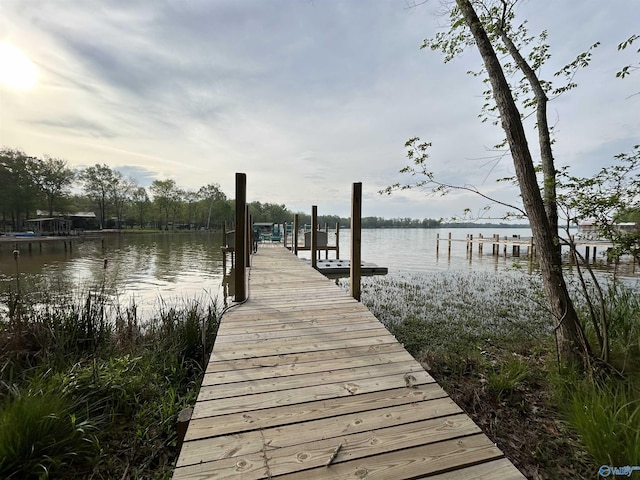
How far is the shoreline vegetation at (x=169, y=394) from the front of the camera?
6.00ft

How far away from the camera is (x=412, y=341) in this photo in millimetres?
4715

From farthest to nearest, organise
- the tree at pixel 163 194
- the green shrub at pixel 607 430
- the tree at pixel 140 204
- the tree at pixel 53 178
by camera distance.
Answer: the tree at pixel 163 194
the tree at pixel 140 204
the tree at pixel 53 178
the green shrub at pixel 607 430

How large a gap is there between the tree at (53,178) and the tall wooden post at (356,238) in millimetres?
51281

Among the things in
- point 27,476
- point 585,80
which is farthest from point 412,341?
point 27,476

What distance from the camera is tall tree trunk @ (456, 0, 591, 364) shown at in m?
2.90

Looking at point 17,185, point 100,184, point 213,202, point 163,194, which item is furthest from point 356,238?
point 213,202

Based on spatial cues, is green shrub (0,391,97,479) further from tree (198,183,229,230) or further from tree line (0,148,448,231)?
tree (198,183,229,230)

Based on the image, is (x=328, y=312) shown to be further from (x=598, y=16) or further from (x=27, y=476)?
(x=598, y=16)

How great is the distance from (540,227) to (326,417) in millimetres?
2874

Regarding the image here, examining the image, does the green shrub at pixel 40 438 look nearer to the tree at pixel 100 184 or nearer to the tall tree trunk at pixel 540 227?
the tall tree trunk at pixel 540 227

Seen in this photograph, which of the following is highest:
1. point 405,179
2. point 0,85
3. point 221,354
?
point 0,85

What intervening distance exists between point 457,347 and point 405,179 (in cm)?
272

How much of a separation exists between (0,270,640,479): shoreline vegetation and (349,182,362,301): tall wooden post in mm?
1366

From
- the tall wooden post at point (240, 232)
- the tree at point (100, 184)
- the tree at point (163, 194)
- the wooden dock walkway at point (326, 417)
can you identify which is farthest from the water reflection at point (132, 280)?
the tree at point (163, 194)
